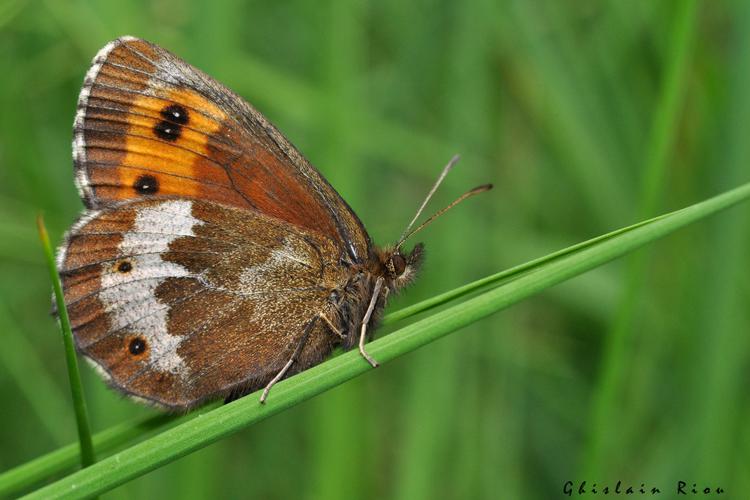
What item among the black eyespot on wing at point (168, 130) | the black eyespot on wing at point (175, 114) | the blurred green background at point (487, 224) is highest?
the black eyespot on wing at point (175, 114)

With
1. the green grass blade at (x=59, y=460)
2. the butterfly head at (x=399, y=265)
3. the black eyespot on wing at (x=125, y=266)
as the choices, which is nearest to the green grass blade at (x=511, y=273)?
the butterfly head at (x=399, y=265)

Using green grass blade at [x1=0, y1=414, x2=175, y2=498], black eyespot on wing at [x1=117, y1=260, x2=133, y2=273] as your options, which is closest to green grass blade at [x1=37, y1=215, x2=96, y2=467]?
green grass blade at [x1=0, y1=414, x2=175, y2=498]

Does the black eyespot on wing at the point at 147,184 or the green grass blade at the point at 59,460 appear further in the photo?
the black eyespot on wing at the point at 147,184

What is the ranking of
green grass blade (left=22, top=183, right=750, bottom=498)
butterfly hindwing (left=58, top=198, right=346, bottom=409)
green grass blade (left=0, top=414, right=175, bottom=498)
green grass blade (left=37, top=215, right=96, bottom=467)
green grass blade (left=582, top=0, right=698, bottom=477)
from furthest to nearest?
1. butterfly hindwing (left=58, top=198, right=346, bottom=409)
2. green grass blade (left=582, top=0, right=698, bottom=477)
3. green grass blade (left=0, top=414, right=175, bottom=498)
4. green grass blade (left=22, top=183, right=750, bottom=498)
5. green grass blade (left=37, top=215, right=96, bottom=467)

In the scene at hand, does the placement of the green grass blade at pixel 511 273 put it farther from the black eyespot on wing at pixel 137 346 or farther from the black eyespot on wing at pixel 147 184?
the black eyespot on wing at pixel 147 184

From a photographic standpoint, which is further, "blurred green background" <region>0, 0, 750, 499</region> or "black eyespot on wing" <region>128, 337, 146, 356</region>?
"blurred green background" <region>0, 0, 750, 499</region>

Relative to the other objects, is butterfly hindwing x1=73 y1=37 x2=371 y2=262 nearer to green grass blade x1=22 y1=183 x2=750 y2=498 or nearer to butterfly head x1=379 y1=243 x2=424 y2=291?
butterfly head x1=379 y1=243 x2=424 y2=291

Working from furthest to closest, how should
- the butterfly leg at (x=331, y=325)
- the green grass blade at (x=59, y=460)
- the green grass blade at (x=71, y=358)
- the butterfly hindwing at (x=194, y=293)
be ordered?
1. the butterfly leg at (x=331, y=325)
2. the butterfly hindwing at (x=194, y=293)
3. the green grass blade at (x=59, y=460)
4. the green grass blade at (x=71, y=358)

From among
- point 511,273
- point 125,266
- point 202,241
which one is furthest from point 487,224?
point 511,273

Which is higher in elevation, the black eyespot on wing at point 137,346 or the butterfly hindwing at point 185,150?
the butterfly hindwing at point 185,150
